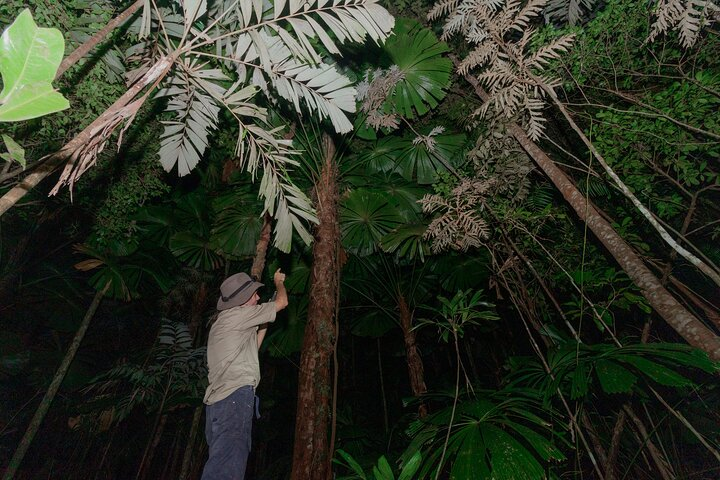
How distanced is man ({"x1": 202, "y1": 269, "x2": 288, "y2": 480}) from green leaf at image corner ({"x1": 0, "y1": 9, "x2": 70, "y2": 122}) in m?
1.84

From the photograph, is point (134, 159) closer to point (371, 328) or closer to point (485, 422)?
point (485, 422)

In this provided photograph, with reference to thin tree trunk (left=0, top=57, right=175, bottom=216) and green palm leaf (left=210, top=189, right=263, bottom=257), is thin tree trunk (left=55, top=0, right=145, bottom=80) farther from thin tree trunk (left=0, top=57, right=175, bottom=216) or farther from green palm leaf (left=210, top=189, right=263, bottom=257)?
green palm leaf (left=210, top=189, right=263, bottom=257)

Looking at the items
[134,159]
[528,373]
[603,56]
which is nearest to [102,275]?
[134,159]

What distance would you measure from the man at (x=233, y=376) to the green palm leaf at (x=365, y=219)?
2.34 metres

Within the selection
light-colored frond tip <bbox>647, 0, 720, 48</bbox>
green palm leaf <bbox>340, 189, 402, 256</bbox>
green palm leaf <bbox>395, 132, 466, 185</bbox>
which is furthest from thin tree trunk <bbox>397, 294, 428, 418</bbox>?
light-colored frond tip <bbox>647, 0, 720, 48</bbox>

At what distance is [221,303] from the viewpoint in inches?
101

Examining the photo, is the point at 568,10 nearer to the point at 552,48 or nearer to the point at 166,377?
the point at 552,48

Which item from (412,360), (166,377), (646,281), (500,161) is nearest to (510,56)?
(500,161)

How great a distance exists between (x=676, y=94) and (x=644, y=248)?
120cm

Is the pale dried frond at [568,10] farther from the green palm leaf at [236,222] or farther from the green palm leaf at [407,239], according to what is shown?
the green palm leaf at [236,222]

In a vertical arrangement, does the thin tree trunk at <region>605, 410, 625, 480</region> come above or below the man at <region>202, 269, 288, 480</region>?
below

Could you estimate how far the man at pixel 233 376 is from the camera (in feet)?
6.91

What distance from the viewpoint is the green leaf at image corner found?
767 millimetres

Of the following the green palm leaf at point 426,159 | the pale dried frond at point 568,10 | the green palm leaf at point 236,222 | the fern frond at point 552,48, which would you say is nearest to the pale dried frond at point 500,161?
the fern frond at point 552,48
